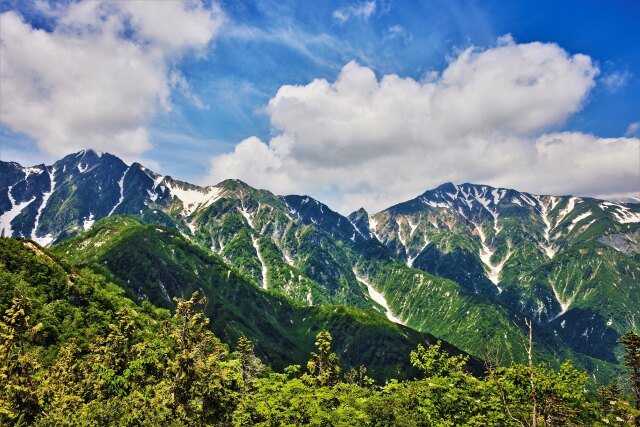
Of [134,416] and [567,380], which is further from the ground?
[567,380]

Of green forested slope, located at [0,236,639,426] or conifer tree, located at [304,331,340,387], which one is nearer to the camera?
green forested slope, located at [0,236,639,426]

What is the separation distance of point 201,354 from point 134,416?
748 centimetres

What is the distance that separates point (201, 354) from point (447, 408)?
27.5 meters

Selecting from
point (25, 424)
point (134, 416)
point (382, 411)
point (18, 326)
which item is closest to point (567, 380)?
point (382, 411)

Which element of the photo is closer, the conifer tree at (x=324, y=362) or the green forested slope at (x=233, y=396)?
the green forested slope at (x=233, y=396)

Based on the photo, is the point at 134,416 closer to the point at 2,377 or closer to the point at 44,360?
the point at 2,377

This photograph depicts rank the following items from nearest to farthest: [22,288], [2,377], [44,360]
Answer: [2,377]
[44,360]
[22,288]

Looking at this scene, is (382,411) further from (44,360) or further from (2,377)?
(44,360)

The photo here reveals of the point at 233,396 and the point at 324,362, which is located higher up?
the point at 233,396

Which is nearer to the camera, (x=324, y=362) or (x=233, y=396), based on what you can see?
(x=233, y=396)

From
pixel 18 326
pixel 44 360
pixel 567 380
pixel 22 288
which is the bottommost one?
pixel 44 360

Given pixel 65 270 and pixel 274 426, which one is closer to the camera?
pixel 274 426

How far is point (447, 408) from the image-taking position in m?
45.1

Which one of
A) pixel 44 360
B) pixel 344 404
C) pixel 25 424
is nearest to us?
pixel 25 424
